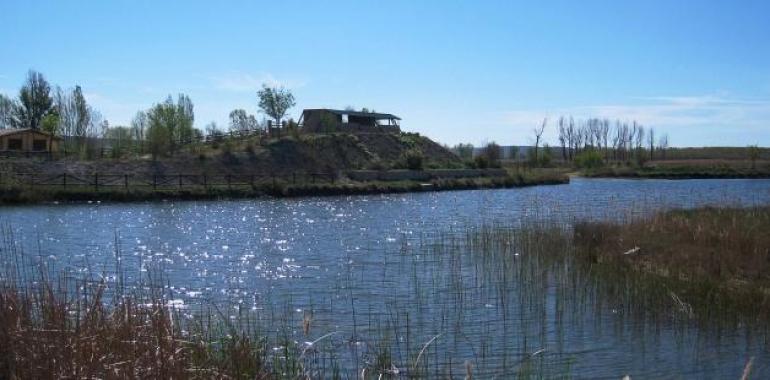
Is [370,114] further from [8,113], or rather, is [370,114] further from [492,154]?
Answer: [8,113]

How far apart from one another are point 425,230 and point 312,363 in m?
A: 19.2

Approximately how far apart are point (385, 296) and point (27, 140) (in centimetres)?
6221

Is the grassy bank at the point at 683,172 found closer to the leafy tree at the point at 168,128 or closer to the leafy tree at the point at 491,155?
the leafy tree at the point at 491,155

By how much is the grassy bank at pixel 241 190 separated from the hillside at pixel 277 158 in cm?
773

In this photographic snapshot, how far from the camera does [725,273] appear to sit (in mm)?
15203

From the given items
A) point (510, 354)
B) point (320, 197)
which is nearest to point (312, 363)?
point (510, 354)

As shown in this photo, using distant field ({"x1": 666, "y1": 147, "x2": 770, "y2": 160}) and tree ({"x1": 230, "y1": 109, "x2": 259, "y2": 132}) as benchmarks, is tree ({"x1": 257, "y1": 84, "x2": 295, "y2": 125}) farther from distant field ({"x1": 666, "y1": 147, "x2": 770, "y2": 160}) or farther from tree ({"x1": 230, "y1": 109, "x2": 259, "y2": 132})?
distant field ({"x1": 666, "y1": 147, "x2": 770, "y2": 160})

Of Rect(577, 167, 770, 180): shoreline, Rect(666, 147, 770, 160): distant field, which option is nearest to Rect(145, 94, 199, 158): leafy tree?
Rect(577, 167, 770, 180): shoreline

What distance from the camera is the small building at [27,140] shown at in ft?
217

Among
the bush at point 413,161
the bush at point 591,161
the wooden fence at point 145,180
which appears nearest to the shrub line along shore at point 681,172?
the bush at point 591,161

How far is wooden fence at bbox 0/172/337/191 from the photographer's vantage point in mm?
48094

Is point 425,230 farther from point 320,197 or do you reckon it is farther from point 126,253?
point 320,197

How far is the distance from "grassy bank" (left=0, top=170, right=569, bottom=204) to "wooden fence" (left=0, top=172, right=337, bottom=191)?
66 cm

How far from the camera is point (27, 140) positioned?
67.9 meters
